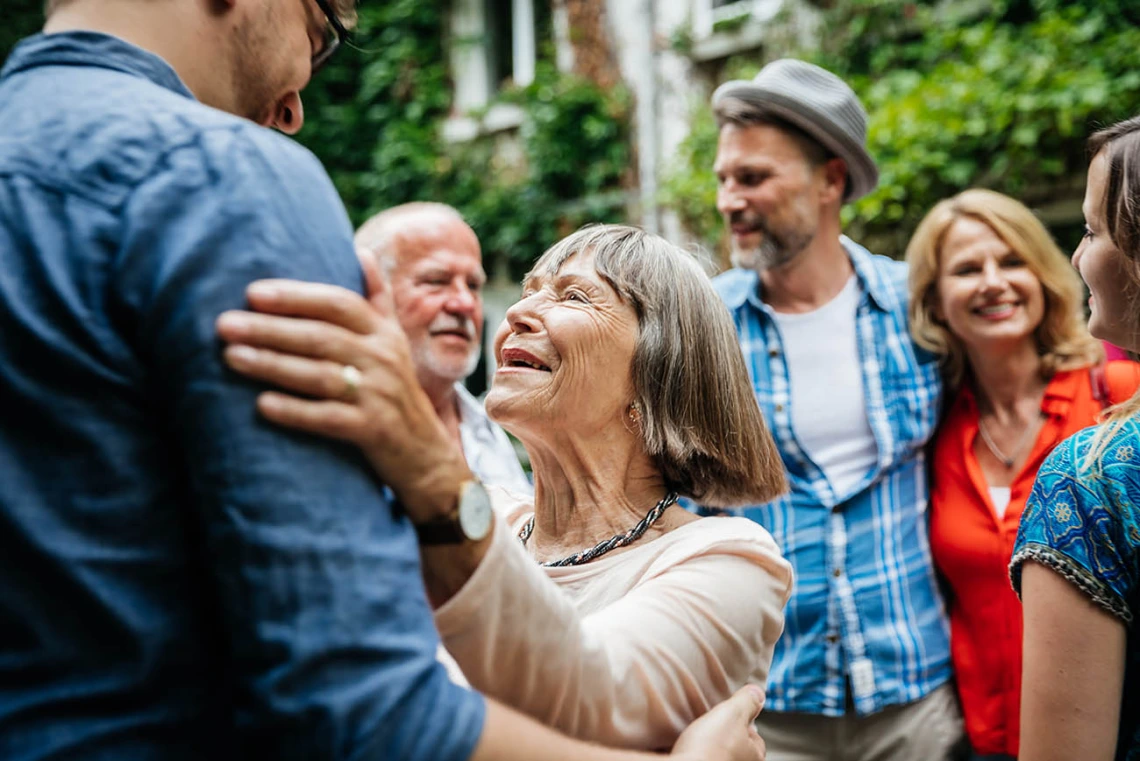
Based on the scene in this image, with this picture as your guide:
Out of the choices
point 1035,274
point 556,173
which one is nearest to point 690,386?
point 1035,274

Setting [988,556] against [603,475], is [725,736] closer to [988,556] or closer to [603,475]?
[603,475]

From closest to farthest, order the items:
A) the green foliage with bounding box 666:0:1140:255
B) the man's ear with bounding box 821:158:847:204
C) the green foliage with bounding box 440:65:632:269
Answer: the man's ear with bounding box 821:158:847:204, the green foliage with bounding box 666:0:1140:255, the green foliage with bounding box 440:65:632:269

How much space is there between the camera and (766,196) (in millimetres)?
3736

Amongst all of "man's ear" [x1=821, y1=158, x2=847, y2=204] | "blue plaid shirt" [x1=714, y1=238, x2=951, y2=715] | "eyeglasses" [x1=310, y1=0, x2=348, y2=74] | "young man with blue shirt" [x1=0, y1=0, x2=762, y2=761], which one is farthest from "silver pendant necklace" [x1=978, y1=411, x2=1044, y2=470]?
"young man with blue shirt" [x1=0, y1=0, x2=762, y2=761]

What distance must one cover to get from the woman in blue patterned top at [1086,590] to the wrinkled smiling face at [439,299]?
236cm

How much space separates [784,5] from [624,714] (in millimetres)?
7030

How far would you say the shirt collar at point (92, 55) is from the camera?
1.16 metres

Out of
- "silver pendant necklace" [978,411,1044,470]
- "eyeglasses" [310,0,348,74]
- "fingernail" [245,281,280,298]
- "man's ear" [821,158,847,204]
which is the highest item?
"eyeglasses" [310,0,348,74]

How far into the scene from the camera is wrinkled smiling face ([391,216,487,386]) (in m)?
3.88

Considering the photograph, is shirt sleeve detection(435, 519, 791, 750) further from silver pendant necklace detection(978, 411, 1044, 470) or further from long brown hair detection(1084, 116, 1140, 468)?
silver pendant necklace detection(978, 411, 1044, 470)

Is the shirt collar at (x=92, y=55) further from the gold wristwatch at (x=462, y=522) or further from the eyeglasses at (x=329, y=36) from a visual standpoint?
the gold wristwatch at (x=462, y=522)

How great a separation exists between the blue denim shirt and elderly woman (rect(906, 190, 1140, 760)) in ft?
8.00

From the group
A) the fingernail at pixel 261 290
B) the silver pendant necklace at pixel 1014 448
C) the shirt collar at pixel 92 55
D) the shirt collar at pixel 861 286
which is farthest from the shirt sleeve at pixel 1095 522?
the shirt collar at pixel 861 286

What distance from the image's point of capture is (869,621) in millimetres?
3125
